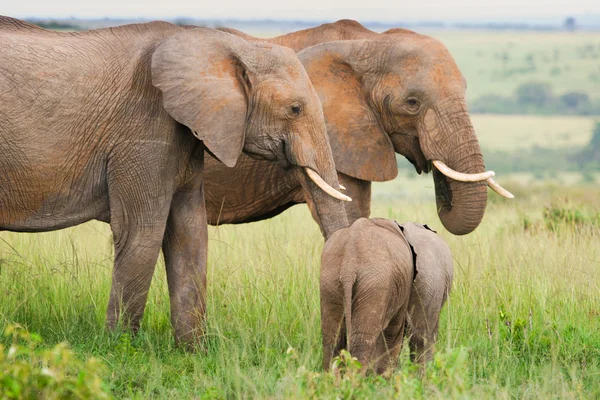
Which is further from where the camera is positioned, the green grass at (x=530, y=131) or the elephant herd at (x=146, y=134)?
the green grass at (x=530, y=131)

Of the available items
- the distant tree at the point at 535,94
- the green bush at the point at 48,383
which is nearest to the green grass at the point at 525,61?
the distant tree at the point at 535,94

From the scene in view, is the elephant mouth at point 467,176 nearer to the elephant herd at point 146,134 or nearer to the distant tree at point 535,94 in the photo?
the elephant herd at point 146,134

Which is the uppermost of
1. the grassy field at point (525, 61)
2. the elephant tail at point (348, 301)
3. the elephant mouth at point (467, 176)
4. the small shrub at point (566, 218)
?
the elephant mouth at point (467, 176)

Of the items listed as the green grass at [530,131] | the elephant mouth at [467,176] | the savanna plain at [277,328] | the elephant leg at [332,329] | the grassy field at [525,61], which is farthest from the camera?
the grassy field at [525,61]

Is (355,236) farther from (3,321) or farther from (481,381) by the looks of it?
(3,321)

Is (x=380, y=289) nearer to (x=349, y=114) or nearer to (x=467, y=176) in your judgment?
(x=467, y=176)

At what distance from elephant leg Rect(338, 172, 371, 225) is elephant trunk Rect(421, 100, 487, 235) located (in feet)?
2.11

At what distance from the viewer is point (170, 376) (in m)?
6.60

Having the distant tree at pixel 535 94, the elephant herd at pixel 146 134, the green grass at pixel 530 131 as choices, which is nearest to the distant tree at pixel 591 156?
the green grass at pixel 530 131

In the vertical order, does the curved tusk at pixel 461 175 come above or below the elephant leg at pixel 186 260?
above

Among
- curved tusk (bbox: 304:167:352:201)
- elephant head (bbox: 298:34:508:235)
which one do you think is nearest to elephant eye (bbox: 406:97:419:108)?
elephant head (bbox: 298:34:508:235)

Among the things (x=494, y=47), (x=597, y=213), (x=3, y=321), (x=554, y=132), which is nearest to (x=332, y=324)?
(x=3, y=321)

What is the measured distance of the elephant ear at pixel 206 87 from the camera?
6.85 m

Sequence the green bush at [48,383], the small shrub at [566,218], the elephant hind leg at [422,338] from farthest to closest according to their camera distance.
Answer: the small shrub at [566,218]
the elephant hind leg at [422,338]
the green bush at [48,383]
